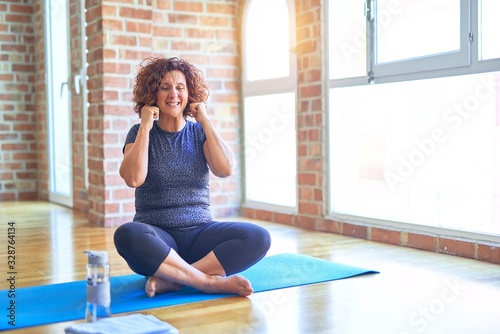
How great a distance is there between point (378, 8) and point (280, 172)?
4.83ft

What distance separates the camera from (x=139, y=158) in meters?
2.83

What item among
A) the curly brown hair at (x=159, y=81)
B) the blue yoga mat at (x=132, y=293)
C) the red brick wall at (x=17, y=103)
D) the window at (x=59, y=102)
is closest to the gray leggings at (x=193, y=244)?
the blue yoga mat at (x=132, y=293)

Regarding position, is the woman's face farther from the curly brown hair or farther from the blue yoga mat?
the blue yoga mat

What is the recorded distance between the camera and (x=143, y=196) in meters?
2.96

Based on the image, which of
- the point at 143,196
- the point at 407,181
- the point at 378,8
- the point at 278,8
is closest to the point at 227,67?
the point at 278,8

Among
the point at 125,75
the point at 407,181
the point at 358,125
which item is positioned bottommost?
the point at 407,181

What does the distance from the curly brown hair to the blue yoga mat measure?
0.80 meters

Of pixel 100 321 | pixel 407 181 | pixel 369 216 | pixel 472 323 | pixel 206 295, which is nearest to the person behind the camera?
pixel 100 321

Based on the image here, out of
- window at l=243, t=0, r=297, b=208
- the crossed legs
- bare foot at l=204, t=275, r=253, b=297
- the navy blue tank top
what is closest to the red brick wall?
window at l=243, t=0, r=297, b=208

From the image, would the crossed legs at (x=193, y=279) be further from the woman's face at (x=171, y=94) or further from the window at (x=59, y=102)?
the window at (x=59, y=102)

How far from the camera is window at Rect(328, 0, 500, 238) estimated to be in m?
3.51

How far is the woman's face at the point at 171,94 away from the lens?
9.70 ft

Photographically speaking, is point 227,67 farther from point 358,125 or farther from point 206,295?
point 206,295

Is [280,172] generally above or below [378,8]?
below
